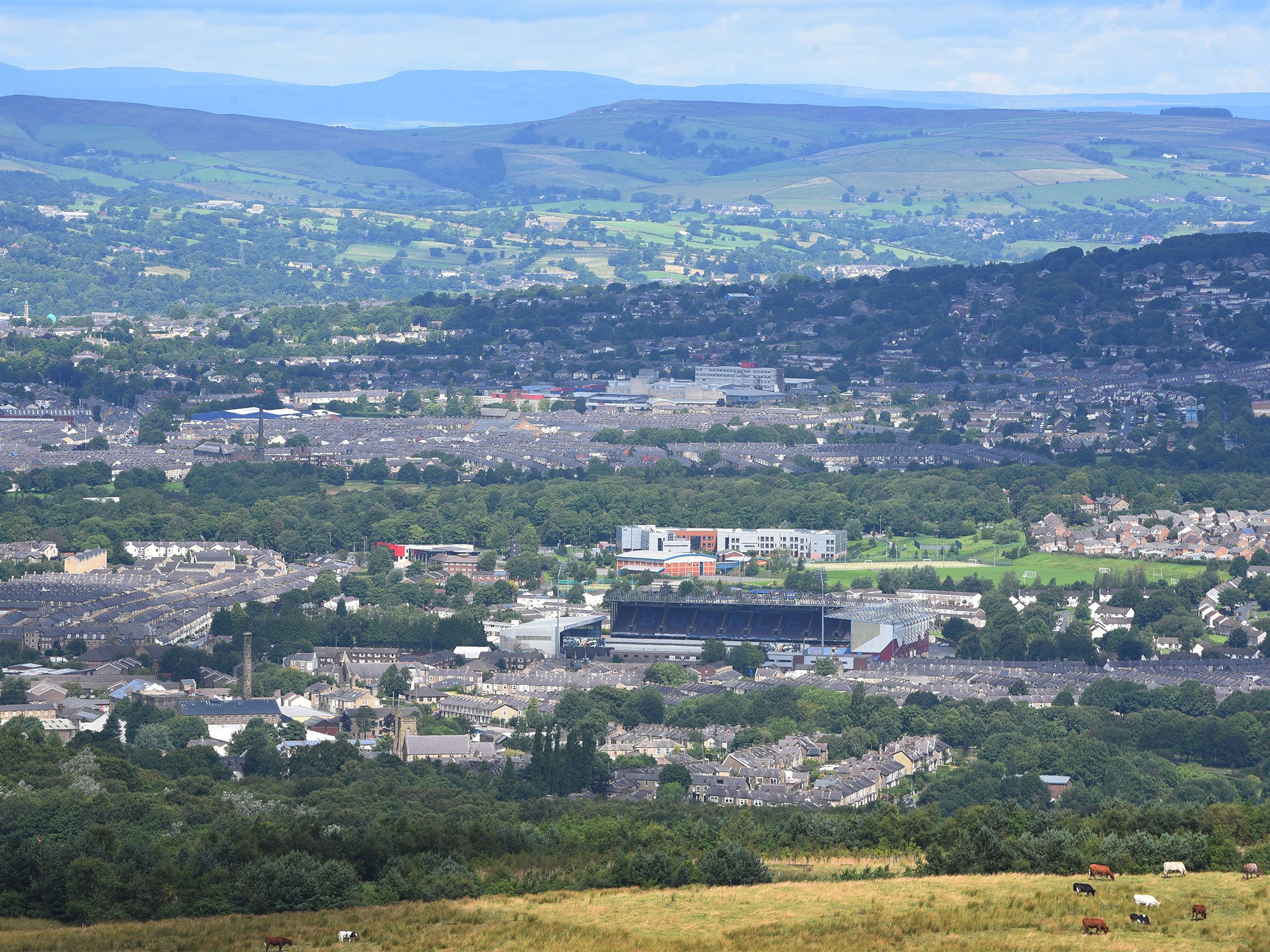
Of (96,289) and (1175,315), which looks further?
(96,289)

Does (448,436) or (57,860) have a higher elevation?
(57,860)

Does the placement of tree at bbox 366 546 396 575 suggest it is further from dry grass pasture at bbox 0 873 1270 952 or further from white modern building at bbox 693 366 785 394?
white modern building at bbox 693 366 785 394

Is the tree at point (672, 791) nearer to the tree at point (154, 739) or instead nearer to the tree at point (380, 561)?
the tree at point (154, 739)

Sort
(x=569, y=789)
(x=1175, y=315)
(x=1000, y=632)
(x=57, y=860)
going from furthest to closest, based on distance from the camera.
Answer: (x=1175, y=315), (x=1000, y=632), (x=569, y=789), (x=57, y=860)

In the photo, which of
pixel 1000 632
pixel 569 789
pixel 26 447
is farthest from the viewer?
pixel 26 447

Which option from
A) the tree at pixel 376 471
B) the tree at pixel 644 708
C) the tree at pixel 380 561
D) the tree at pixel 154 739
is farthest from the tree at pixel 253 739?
the tree at pixel 376 471

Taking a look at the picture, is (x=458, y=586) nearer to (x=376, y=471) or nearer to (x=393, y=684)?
(x=393, y=684)

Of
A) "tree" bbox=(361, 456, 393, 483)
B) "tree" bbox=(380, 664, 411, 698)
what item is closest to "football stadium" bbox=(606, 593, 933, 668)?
"tree" bbox=(380, 664, 411, 698)

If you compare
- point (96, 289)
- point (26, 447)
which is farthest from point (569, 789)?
point (96, 289)

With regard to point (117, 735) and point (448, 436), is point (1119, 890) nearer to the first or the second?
point (117, 735)
